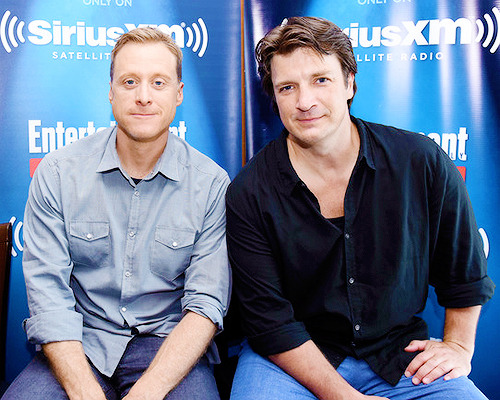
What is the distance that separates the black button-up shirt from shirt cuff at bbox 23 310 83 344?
0.57 metres

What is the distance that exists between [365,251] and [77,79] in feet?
4.87

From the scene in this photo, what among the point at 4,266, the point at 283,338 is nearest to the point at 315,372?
the point at 283,338

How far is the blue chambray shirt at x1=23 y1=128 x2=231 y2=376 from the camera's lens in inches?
68.6

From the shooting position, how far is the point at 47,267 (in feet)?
5.52

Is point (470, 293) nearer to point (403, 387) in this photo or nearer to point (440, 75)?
point (403, 387)

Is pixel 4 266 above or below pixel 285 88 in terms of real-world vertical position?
below

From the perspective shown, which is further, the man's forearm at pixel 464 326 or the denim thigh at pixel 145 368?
the man's forearm at pixel 464 326

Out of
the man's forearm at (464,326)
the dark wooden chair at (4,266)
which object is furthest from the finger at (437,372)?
the dark wooden chair at (4,266)

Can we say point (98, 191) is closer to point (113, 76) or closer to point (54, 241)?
point (54, 241)

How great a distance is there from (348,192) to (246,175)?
1.18 ft

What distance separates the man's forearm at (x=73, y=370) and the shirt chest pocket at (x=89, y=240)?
1.00ft

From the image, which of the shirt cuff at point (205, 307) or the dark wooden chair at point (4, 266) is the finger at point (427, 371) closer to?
the shirt cuff at point (205, 307)

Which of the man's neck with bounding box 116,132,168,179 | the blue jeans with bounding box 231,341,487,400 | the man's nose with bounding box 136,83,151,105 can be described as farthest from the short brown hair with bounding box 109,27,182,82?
the blue jeans with bounding box 231,341,487,400

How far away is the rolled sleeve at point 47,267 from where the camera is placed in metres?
1.64
